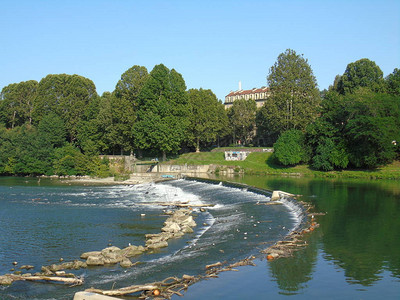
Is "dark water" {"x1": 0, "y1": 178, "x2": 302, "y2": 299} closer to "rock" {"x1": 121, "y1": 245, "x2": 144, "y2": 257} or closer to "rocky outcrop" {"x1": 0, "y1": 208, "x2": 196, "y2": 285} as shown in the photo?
"rocky outcrop" {"x1": 0, "y1": 208, "x2": 196, "y2": 285}

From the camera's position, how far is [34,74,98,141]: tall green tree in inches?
3152

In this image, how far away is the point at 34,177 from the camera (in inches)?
2660

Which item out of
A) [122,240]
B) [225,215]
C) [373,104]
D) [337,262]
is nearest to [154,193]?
[225,215]

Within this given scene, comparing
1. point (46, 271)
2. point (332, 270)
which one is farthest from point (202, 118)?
point (332, 270)

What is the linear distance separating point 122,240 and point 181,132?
47903 millimetres

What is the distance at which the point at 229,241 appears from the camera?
2100 cm

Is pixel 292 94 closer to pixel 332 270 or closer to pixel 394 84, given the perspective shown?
pixel 394 84

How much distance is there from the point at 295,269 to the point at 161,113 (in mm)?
55209

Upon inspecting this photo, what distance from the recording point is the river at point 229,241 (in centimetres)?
1469

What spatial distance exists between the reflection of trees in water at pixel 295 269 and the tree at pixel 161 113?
50.7 metres

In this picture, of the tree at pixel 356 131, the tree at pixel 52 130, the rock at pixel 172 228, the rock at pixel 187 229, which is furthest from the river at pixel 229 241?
the tree at pixel 52 130

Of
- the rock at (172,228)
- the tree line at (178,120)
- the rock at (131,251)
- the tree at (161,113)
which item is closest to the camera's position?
the rock at (131,251)

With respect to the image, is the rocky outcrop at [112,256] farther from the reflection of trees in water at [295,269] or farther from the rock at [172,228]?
the reflection of trees in water at [295,269]

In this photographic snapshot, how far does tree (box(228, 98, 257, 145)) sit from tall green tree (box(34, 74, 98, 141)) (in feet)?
101
